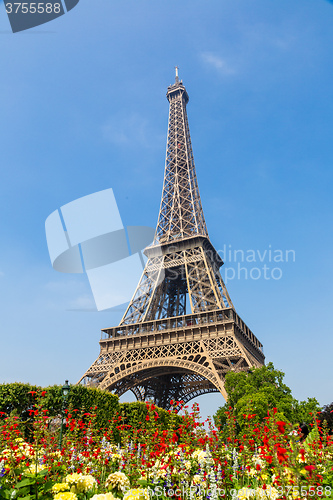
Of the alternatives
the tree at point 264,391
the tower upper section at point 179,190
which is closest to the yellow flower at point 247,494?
the tree at point 264,391

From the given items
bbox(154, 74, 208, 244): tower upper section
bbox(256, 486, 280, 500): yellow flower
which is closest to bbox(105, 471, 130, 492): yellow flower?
bbox(256, 486, 280, 500): yellow flower

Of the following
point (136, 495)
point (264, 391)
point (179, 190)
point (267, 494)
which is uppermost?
point (179, 190)

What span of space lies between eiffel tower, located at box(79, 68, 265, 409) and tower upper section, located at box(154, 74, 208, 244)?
159 millimetres

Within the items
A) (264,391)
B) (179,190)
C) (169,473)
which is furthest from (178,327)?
(169,473)

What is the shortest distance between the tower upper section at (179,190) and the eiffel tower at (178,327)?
159mm

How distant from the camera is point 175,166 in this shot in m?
57.0

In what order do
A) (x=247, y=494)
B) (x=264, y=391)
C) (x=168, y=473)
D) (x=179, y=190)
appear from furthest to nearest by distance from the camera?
(x=179, y=190) < (x=264, y=391) < (x=168, y=473) < (x=247, y=494)

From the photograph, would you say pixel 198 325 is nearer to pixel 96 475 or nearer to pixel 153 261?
pixel 153 261

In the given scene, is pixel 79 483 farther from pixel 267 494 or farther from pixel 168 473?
pixel 267 494

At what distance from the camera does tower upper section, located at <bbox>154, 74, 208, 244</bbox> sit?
49500mm

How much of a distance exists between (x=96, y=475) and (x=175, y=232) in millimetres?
43796

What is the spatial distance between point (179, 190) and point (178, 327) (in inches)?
930

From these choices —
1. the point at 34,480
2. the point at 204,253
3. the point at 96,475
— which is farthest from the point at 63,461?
the point at 204,253

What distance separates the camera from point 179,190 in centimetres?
5422
